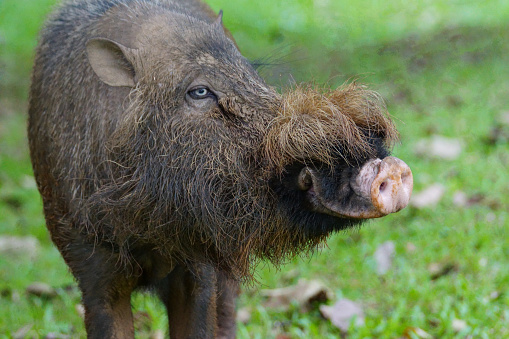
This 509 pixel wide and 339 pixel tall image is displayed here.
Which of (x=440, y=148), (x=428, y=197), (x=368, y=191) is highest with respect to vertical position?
(x=440, y=148)

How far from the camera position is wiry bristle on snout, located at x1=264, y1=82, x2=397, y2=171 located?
2.67 meters

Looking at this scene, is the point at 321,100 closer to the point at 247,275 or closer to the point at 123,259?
the point at 247,275

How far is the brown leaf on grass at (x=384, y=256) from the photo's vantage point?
509 cm

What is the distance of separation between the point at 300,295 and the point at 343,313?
36cm

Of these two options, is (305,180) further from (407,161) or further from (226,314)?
(407,161)

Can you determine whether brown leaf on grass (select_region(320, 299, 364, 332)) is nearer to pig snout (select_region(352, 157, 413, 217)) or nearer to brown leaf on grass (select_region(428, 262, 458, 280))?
brown leaf on grass (select_region(428, 262, 458, 280))

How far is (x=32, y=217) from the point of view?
6.69 metres

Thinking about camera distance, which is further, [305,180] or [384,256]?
[384,256]

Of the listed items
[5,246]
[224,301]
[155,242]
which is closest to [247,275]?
[155,242]

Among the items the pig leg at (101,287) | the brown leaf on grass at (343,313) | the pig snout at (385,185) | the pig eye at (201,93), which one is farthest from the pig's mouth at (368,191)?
the brown leaf on grass at (343,313)

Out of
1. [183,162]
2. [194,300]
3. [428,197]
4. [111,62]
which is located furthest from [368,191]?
[428,197]

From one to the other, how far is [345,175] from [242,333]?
213 cm

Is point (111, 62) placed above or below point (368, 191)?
above

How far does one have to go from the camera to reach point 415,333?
405 cm
